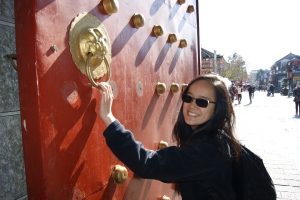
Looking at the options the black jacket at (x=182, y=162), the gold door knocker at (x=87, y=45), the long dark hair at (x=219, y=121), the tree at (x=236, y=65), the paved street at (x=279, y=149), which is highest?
the tree at (x=236, y=65)

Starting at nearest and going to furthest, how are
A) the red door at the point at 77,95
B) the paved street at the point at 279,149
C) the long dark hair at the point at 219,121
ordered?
the red door at the point at 77,95 → the long dark hair at the point at 219,121 → the paved street at the point at 279,149

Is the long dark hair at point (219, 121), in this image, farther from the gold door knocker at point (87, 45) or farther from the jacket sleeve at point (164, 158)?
the gold door knocker at point (87, 45)

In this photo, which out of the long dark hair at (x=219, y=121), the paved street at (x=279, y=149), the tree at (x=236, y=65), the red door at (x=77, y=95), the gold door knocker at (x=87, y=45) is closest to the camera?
the red door at (x=77, y=95)

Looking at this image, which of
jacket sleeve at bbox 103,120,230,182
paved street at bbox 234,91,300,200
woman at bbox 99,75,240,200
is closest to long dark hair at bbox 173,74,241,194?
woman at bbox 99,75,240,200

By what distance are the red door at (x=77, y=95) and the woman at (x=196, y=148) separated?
99 mm

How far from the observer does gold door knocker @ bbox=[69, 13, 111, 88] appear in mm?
803

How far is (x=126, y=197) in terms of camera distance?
1.13 meters

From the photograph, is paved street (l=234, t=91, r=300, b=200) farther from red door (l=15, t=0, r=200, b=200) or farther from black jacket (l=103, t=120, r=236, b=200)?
red door (l=15, t=0, r=200, b=200)

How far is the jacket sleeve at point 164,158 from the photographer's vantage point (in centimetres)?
88

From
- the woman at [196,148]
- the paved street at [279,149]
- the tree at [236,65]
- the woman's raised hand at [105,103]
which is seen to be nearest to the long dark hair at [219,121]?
the woman at [196,148]

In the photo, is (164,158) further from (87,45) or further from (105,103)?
(87,45)

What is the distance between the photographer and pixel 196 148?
1051 millimetres

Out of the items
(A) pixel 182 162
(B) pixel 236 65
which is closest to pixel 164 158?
(A) pixel 182 162

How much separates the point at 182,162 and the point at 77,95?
1.61 feet
